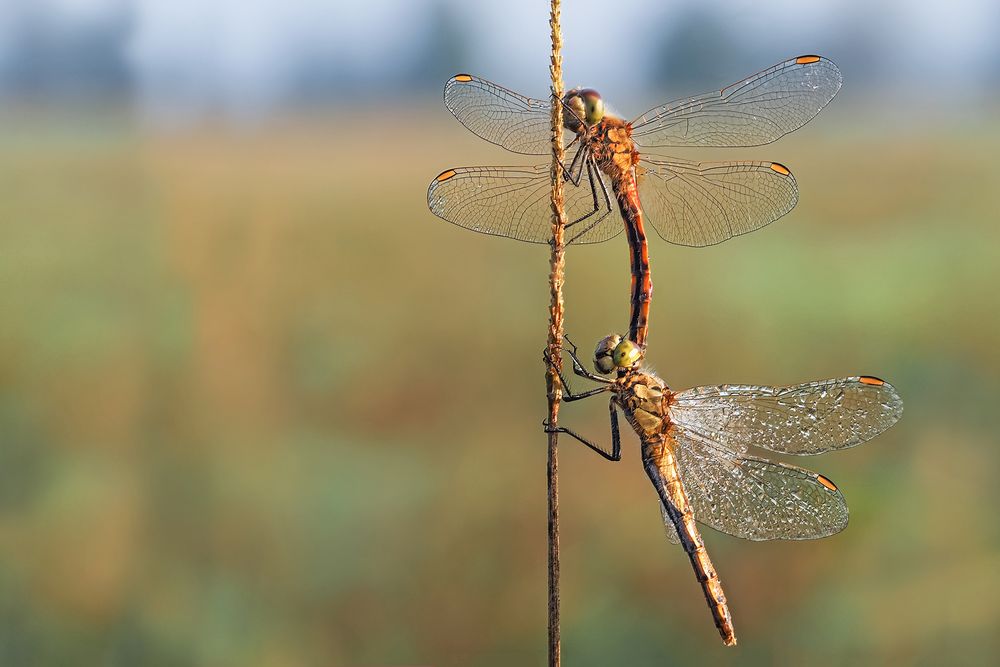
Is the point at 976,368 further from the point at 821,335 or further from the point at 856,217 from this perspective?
the point at 856,217

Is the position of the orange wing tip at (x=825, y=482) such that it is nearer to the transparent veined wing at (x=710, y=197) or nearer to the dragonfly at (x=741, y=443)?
the dragonfly at (x=741, y=443)

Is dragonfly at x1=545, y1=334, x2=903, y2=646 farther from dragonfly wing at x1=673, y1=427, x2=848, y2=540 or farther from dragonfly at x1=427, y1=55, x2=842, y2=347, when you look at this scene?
dragonfly at x1=427, y1=55, x2=842, y2=347

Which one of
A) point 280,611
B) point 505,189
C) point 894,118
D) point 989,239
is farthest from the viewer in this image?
point 894,118

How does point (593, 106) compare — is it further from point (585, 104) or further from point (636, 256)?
point (636, 256)

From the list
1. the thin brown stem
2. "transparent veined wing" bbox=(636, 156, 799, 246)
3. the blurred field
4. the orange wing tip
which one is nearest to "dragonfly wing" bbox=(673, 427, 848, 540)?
the orange wing tip

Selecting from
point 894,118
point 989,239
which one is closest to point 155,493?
point 989,239

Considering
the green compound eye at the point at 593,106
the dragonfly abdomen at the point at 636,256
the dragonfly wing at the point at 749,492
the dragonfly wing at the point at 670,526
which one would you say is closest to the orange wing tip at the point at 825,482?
the dragonfly wing at the point at 749,492

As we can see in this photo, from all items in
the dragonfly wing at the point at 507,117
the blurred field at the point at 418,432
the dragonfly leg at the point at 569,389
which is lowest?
the blurred field at the point at 418,432
